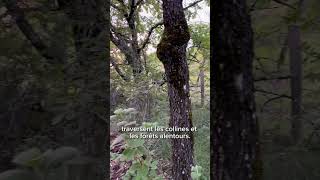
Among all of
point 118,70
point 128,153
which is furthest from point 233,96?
point 118,70

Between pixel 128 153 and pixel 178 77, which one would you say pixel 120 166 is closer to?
pixel 128 153

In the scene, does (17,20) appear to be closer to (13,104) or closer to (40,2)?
(40,2)

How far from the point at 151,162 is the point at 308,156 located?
502 millimetres

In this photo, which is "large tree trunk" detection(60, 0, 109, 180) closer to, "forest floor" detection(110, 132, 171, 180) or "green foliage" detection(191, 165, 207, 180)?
"forest floor" detection(110, 132, 171, 180)

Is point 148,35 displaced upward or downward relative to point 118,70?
upward

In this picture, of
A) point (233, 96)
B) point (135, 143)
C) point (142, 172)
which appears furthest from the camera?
point (142, 172)

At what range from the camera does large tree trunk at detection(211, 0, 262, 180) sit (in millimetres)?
743

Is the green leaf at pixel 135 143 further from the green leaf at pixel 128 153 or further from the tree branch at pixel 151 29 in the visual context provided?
the tree branch at pixel 151 29

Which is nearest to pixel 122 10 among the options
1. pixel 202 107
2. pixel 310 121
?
pixel 202 107

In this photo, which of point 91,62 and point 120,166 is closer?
point 91,62

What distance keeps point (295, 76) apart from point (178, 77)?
0.47 metres

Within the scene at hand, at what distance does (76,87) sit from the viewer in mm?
831

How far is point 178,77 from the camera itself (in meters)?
1.20

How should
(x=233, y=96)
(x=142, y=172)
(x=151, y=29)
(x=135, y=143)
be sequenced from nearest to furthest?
(x=233, y=96) → (x=135, y=143) → (x=142, y=172) → (x=151, y=29)
